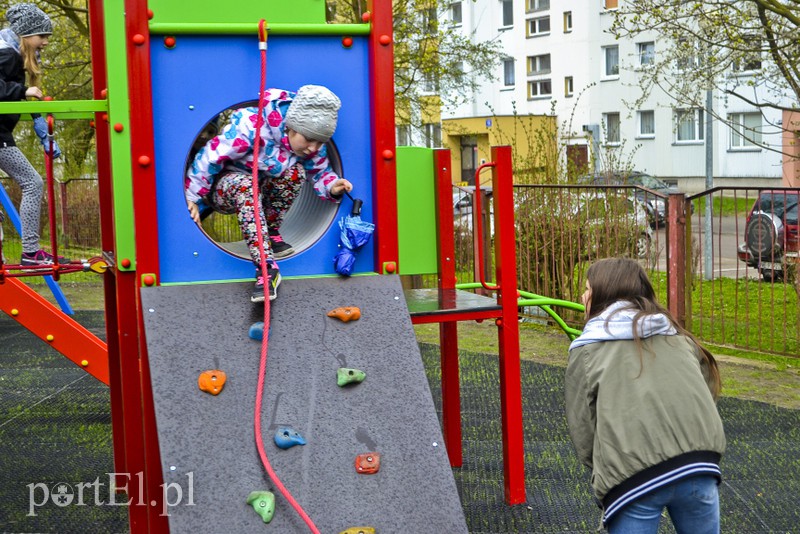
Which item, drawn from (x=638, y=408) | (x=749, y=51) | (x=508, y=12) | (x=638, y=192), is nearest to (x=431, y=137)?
(x=749, y=51)

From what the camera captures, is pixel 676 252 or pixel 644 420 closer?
pixel 644 420

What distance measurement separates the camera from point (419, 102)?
1533 cm

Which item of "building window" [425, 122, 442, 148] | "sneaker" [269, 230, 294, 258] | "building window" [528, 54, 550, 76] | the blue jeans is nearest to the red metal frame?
"sneaker" [269, 230, 294, 258]

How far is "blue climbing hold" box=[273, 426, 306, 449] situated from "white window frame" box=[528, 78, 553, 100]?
3433 centimetres

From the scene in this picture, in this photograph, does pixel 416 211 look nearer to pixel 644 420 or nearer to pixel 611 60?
pixel 644 420

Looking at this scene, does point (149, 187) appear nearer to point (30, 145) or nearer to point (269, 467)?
point (269, 467)

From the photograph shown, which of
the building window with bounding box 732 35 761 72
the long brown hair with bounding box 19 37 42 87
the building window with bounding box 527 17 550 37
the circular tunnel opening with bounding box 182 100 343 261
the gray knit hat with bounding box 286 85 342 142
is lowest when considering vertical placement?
the circular tunnel opening with bounding box 182 100 343 261

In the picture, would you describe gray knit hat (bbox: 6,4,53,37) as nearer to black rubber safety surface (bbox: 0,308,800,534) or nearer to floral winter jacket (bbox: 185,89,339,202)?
floral winter jacket (bbox: 185,89,339,202)

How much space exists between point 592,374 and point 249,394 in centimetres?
113

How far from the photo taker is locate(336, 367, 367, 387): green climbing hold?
127 inches

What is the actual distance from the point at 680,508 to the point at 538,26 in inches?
1419

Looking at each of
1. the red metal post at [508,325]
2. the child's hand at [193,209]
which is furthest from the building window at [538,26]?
the child's hand at [193,209]

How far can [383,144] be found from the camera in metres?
3.77

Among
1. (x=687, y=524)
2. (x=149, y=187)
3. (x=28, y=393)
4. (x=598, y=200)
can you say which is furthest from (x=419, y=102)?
(x=687, y=524)
